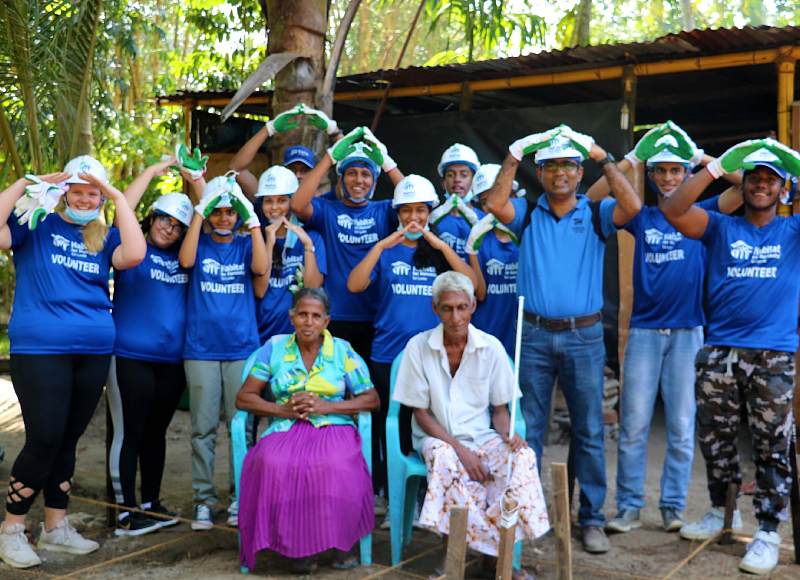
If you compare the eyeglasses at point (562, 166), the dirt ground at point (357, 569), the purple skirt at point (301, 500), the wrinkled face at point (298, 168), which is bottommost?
the dirt ground at point (357, 569)

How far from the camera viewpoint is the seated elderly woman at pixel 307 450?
4.33 metres

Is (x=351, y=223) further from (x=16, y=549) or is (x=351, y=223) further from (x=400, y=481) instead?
(x=16, y=549)

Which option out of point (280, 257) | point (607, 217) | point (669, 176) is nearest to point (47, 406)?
point (280, 257)

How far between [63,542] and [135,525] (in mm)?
391

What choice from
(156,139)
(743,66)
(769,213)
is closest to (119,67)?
(156,139)

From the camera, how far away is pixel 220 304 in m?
5.03

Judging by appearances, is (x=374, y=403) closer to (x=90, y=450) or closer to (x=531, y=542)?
(x=531, y=542)

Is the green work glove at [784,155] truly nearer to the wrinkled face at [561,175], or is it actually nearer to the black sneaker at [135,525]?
the wrinkled face at [561,175]

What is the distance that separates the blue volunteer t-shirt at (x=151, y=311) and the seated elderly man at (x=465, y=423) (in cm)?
125

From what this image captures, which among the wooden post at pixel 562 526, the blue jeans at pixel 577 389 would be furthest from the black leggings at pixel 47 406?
the wooden post at pixel 562 526

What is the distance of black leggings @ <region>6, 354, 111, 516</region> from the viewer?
444cm

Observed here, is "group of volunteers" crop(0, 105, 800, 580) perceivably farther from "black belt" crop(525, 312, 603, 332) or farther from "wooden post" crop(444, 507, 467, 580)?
"wooden post" crop(444, 507, 467, 580)

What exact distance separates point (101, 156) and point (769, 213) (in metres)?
10.7

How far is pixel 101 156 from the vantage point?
13406 mm
